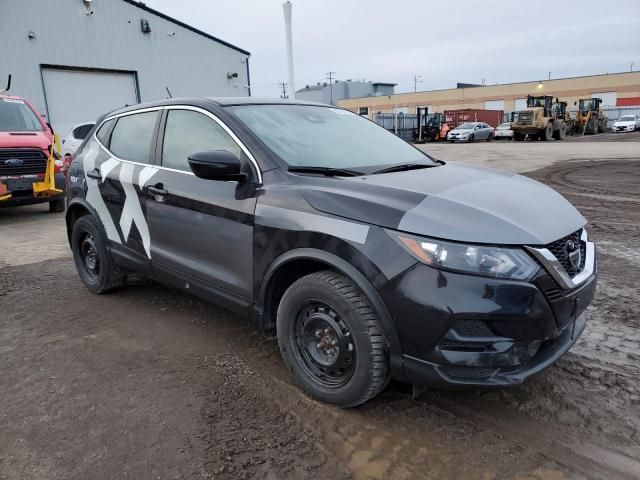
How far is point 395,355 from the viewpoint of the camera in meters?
2.38

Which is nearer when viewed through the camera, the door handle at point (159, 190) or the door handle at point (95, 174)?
the door handle at point (159, 190)

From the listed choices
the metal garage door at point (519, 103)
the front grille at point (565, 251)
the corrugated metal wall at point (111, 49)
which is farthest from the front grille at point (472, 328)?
the metal garage door at point (519, 103)

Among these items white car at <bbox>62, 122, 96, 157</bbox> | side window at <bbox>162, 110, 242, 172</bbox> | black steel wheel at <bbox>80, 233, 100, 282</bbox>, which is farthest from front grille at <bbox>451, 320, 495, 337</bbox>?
white car at <bbox>62, 122, 96, 157</bbox>

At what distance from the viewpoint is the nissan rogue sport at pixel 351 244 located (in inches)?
87.7

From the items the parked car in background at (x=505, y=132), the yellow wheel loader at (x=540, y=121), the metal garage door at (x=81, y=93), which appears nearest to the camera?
the metal garage door at (x=81, y=93)

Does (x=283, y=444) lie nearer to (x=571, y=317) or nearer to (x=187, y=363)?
(x=187, y=363)

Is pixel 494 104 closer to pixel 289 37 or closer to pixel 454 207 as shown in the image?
pixel 289 37

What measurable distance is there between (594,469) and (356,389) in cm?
113

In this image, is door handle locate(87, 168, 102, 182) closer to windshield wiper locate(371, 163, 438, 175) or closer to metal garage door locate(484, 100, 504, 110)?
windshield wiper locate(371, 163, 438, 175)

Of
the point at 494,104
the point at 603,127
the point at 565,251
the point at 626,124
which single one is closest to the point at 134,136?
the point at 565,251

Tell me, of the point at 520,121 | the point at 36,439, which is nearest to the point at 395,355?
the point at 36,439

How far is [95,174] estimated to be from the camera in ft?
14.0

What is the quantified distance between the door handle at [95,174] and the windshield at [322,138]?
1636mm

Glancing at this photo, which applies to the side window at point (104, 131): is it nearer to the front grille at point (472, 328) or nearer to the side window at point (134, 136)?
the side window at point (134, 136)
